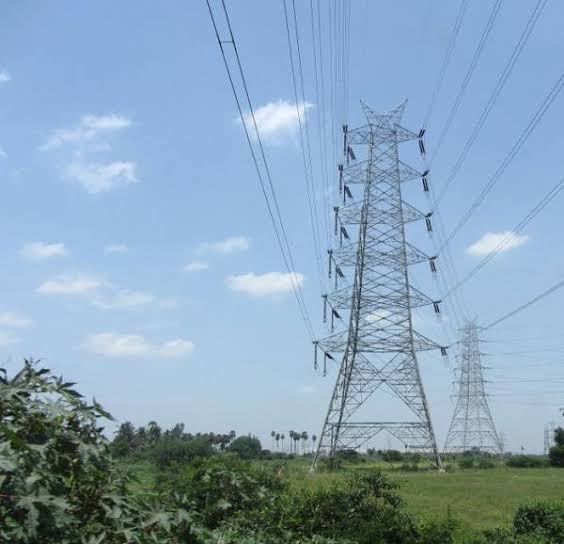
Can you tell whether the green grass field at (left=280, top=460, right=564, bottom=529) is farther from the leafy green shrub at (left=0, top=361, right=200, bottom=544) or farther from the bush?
the bush

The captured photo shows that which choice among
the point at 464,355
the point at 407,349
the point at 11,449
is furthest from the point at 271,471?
the point at 464,355

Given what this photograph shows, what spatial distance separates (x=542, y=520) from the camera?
12875 millimetres

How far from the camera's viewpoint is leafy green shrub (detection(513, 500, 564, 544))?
12.3m

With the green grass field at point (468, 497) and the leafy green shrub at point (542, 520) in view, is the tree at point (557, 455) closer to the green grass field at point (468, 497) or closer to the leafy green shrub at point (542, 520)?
the green grass field at point (468, 497)

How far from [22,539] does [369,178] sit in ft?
123

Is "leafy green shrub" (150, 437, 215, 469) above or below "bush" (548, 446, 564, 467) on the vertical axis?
below

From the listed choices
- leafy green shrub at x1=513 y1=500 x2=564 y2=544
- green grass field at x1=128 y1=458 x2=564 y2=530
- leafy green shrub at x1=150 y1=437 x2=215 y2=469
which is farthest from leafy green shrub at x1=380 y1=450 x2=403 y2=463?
leafy green shrub at x1=513 y1=500 x2=564 y2=544

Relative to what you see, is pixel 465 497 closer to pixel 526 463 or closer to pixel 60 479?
pixel 60 479

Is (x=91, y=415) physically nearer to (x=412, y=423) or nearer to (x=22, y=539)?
(x=22, y=539)

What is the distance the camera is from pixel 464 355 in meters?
74.1

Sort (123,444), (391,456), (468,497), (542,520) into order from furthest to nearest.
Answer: (391,456) → (468,497) → (542,520) → (123,444)

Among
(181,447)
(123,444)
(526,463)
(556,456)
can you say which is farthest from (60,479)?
(556,456)

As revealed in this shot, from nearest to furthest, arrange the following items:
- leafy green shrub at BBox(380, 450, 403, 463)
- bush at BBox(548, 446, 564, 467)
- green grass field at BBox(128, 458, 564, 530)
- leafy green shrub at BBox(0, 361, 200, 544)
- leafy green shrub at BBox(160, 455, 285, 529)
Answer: leafy green shrub at BBox(0, 361, 200, 544), leafy green shrub at BBox(160, 455, 285, 529), green grass field at BBox(128, 458, 564, 530), leafy green shrub at BBox(380, 450, 403, 463), bush at BBox(548, 446, 564, 467)

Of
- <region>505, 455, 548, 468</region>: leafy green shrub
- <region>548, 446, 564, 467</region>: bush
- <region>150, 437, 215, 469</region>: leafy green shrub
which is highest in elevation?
<region>548, 446, 564, 467</region>: bush
